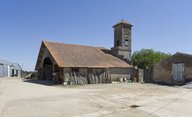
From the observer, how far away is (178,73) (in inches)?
1013

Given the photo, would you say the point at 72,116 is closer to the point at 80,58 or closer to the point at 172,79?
the point at 80,58

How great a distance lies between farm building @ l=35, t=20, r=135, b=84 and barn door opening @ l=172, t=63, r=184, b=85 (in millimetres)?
5762

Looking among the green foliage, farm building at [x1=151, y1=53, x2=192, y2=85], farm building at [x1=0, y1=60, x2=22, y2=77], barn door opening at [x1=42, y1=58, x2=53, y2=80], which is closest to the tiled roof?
barn door opening at [x1=42, y1=58, x2=53, y2=80]

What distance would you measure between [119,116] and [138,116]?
2.48ft

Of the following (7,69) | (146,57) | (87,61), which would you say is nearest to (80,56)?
(87,61)

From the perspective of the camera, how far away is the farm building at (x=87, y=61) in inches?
912

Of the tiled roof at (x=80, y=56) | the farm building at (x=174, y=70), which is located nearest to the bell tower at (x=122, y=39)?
the tiled roof at (x=80, y=56)

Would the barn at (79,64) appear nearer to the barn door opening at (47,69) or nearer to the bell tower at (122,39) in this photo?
the barn door opening at (47,69)

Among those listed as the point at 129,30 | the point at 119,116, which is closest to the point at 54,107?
the point at 119,116

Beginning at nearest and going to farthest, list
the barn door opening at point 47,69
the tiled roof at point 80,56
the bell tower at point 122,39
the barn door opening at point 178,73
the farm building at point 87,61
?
the farm building at point 87,61 < the tiled roof at point 80,56 < the barn door opening at point 178,73 < the barn door opening at point 47,69 < the bell tower at point 122,39

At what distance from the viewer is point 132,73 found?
97.5ft

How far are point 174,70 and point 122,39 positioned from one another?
9.93 meters

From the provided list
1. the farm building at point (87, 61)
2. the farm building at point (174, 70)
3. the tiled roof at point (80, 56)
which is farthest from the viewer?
the farm building at point (174, 70)

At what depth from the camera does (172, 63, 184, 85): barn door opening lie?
25250 mm
